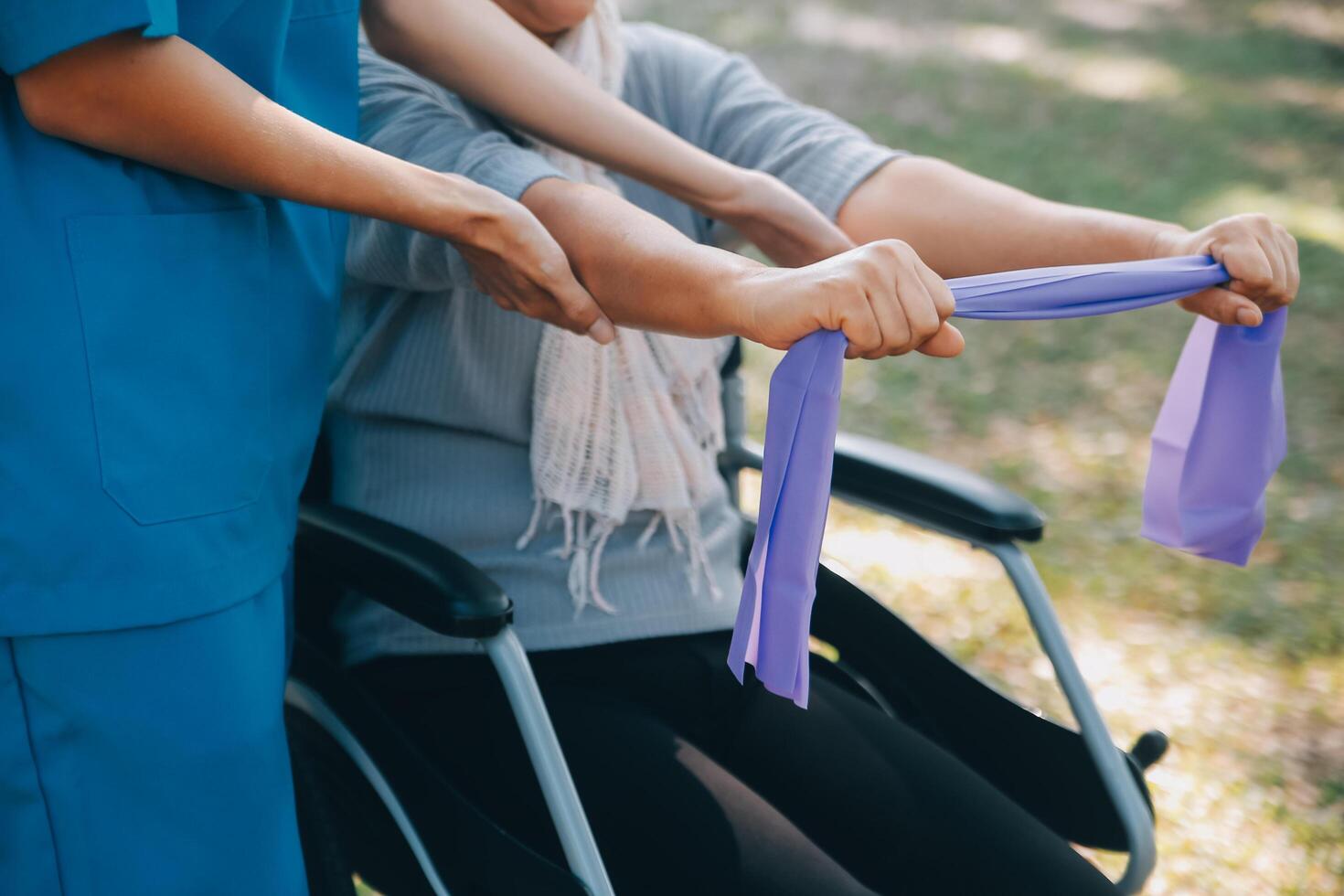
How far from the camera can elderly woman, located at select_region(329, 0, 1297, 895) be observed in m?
1.43

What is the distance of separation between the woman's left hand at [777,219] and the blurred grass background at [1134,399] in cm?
72

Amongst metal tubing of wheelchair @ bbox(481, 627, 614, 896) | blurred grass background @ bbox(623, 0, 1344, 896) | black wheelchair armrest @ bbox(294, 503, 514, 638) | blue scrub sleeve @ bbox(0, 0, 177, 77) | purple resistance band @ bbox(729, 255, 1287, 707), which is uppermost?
blue scrub sleeve @ bbox(0, 0, 177, 77)

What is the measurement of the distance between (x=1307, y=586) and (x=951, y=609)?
0.92 m

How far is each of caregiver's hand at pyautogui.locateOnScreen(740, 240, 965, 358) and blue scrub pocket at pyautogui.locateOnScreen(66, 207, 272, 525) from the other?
484mm

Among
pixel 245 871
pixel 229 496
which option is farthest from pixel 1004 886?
pixel 229 496

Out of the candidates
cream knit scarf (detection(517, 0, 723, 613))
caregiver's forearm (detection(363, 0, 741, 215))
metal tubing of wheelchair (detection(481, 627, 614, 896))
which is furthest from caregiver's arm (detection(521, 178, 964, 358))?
metal tubing of wheelchair (detection(481, 627, 614, 896))

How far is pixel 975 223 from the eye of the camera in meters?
1.64

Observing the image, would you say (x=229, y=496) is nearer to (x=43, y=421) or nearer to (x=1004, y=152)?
(x=43, y=421)

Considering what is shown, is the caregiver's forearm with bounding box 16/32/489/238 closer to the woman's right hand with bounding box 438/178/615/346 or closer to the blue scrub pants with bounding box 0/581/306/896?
the woman's right hand with bounding box 438/178/615/346

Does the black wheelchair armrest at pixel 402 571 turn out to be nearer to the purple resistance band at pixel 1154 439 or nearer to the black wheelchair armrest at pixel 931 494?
the purple resistance band at pixel 1154 439

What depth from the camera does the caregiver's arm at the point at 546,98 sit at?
1.42 metres

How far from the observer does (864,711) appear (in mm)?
1626

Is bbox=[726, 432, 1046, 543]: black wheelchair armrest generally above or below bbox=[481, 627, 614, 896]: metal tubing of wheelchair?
above

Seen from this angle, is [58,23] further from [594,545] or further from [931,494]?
[931,494]
